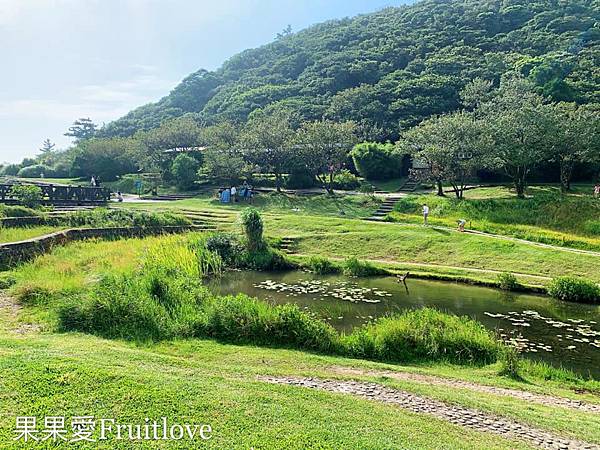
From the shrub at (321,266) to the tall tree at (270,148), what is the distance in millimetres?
19799

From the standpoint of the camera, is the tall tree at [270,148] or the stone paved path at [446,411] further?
the tall tree at [270,148]

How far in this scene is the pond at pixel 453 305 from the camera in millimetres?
11820

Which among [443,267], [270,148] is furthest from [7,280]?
[270,148]

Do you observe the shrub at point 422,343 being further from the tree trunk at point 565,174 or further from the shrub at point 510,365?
the tree trunk at point 565,174

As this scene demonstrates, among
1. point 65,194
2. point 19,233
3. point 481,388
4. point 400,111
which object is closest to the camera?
point 481,388

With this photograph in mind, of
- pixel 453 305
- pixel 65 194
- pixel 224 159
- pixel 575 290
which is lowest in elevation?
pixel 453 305

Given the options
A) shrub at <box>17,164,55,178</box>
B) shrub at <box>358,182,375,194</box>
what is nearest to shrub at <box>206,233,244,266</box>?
shrub at <box>358,182,375,194</box>

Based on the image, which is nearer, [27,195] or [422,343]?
[422,343]

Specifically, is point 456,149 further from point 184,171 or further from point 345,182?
point 184,171

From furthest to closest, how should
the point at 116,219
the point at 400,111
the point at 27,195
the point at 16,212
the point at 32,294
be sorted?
the point at 400,111 → the point at 27,195 → the point at 116,219 → the point at 16,212 → the point at 32,294

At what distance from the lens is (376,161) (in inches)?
1722

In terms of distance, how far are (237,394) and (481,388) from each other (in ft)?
16.6

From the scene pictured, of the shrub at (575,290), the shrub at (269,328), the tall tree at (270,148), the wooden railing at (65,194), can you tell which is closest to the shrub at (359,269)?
the shrub at (575,290)

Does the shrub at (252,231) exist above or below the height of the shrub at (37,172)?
below
